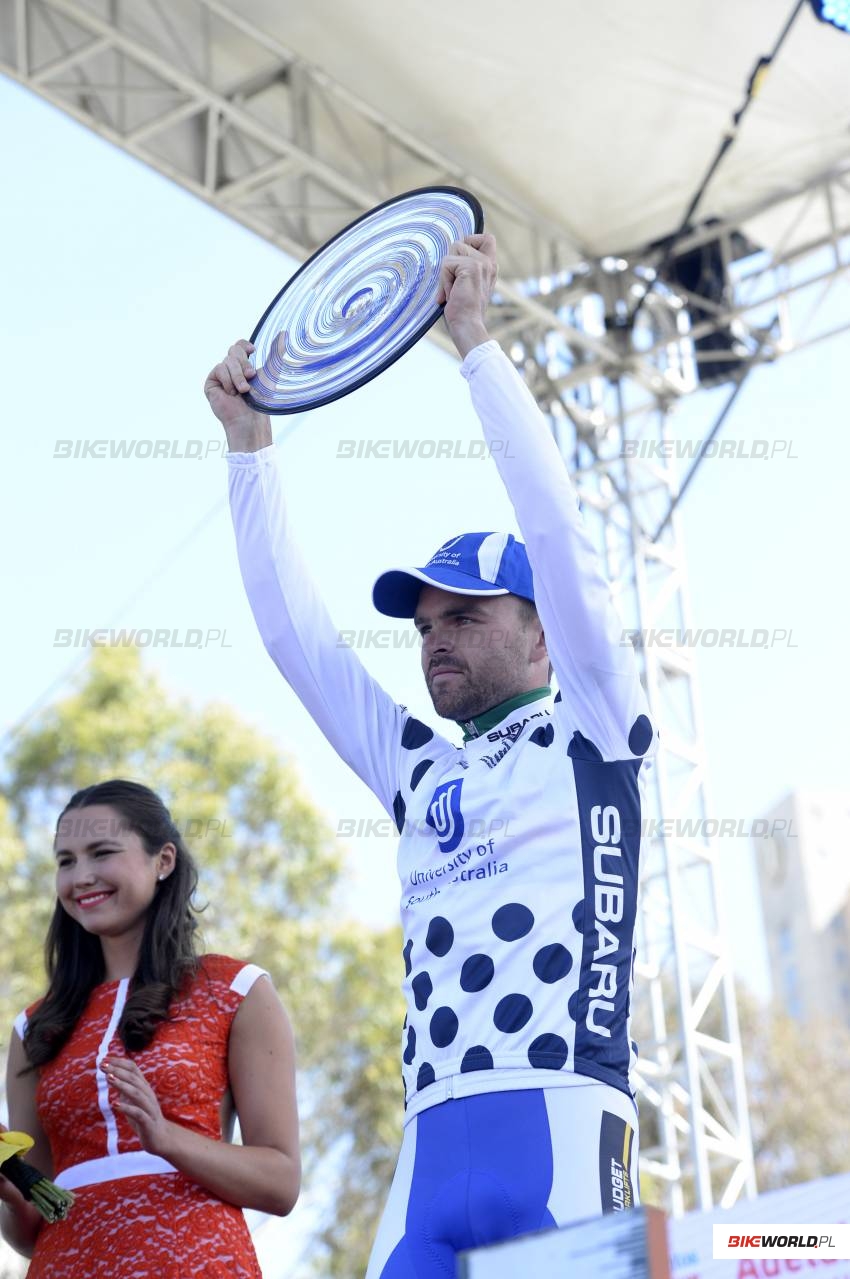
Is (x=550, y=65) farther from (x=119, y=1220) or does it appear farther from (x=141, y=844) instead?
(x=119, y=1220)

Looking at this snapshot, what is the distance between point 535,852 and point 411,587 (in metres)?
0.52

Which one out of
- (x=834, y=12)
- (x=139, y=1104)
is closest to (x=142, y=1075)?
(x=139, y=1104)

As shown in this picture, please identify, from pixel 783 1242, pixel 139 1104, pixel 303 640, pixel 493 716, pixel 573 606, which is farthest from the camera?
pixel 303 640

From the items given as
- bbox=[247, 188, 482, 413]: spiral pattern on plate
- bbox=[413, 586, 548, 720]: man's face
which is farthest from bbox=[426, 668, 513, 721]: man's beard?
bbox=[247, 188, 482, 413]: spiral pattern on plate

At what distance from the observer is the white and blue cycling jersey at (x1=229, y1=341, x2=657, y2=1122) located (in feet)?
6.68

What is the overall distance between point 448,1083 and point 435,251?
127cm

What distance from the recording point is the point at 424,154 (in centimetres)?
707

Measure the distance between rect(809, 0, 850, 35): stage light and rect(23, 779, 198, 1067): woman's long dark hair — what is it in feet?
15.0

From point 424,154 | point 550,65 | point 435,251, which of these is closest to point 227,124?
point 424,154

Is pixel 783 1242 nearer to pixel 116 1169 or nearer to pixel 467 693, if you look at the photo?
pixel 467 693

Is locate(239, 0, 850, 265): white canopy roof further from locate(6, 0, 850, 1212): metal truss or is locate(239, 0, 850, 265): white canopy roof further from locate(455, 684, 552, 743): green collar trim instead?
locate(455, 684, 552, 743): green collar trim

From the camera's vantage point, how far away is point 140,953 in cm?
265

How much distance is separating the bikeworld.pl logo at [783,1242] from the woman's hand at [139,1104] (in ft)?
3.99

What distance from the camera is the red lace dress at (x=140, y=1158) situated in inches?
91.3
